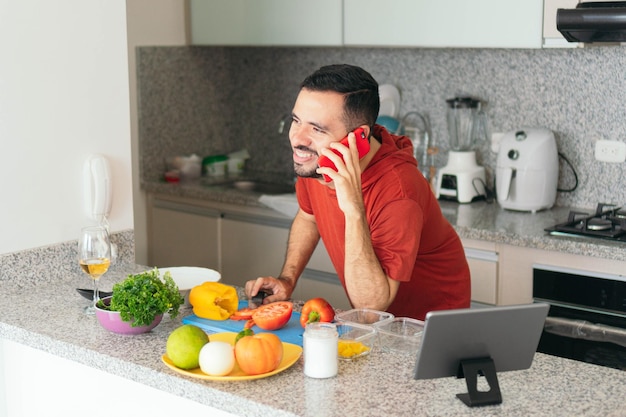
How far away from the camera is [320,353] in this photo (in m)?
1.73

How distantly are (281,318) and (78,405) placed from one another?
1.75 ft

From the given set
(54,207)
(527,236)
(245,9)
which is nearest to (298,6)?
(245,9)

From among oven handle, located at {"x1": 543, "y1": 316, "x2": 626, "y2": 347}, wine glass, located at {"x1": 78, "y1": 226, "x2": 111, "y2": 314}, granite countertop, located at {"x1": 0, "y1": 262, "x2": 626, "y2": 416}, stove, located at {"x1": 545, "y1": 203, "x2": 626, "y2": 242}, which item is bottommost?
oven handle, located at {"x1": 543, "y1": 316, "x2": 626, "y2": 347}


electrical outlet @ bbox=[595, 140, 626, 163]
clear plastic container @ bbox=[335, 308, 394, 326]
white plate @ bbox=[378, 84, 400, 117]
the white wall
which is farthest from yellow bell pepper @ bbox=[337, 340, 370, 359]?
white plate @ bbox=[378, 84, 400, 117]

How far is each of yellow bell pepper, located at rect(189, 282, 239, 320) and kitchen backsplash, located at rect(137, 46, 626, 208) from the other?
191 centimetres

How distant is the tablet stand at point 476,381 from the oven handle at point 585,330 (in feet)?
4.75

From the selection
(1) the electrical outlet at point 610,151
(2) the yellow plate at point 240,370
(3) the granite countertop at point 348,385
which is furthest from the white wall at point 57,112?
(1) the electrical outlet at point 610,151

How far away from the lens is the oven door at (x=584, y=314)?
2930 millimetres

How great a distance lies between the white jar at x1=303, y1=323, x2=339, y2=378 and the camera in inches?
68.1

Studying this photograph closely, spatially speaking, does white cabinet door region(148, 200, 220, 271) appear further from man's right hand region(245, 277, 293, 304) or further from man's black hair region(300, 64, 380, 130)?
man's black hair region(300, 64, 380, 130)

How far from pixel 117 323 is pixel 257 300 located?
17.1 inches

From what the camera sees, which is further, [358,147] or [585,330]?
[585,330]

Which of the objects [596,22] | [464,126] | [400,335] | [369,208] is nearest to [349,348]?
[400,335]

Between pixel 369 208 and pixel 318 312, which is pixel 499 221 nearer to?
pixel 369 208
